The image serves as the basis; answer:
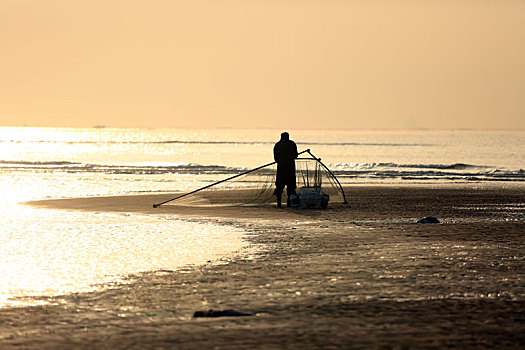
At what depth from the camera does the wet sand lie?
724 cm

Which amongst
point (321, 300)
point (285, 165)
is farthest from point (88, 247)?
point (285, 165)

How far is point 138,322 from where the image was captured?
26.1 ft

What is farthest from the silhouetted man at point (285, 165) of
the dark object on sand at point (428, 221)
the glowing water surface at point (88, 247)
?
the dark object on sand at point (428, 221)

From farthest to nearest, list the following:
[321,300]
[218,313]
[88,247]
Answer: [88,247], [321,300], [218,313]

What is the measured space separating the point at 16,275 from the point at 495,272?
6561mm

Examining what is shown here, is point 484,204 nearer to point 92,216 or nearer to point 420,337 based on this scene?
point 92,216

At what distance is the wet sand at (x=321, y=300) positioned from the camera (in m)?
7.24

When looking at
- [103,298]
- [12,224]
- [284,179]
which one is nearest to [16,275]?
[103,298]

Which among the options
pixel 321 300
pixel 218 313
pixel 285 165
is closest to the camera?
pixel 218 313

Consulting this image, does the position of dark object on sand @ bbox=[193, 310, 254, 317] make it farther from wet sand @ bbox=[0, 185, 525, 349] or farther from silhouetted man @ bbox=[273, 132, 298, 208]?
silhouetted man @ bbox=[273, 132, 298, 208]

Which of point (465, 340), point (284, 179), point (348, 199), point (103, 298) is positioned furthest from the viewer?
point (348, 199)

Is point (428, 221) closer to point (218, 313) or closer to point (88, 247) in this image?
point (88, 247)

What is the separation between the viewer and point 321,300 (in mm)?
9008

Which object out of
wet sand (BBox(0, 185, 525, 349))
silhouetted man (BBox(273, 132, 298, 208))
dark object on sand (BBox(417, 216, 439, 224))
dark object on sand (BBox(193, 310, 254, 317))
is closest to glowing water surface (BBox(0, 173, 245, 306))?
wet sand (BBox(0, 185, 525, 349))
